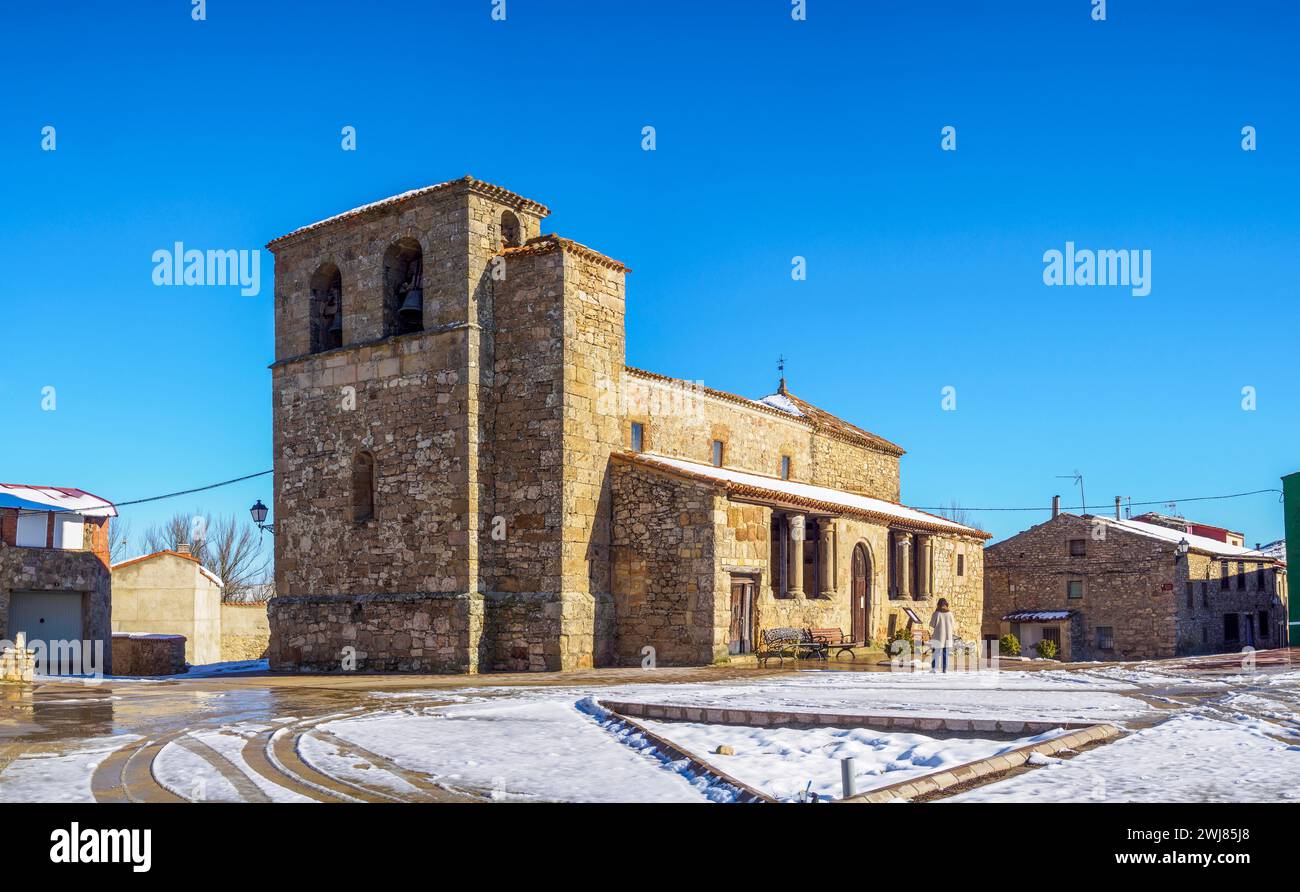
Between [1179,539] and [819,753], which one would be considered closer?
[819,753]

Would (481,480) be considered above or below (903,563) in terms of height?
above

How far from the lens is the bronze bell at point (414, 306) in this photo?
23453 mm

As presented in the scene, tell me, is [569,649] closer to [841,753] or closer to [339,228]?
[339,228]

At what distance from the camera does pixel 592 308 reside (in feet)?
75.6

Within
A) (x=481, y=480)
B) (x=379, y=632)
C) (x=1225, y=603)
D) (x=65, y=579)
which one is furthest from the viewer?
(x=1225, y=603)

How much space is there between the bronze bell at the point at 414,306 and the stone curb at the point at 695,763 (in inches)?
530

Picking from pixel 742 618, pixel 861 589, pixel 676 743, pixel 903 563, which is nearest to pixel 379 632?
pixel 742 618

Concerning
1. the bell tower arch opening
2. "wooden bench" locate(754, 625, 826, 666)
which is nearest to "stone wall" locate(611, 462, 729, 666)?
"wooden bench" locate(754, 625, 826, 666)

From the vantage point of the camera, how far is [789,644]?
23688 mm

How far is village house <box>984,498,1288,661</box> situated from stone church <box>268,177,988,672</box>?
23857 millimetres

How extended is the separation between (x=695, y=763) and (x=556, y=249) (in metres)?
15.2

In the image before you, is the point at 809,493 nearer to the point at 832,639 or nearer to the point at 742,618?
the point at 832,639

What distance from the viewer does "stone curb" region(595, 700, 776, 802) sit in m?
6.97
